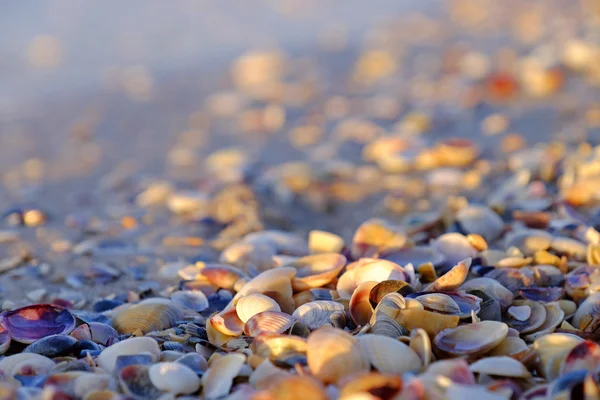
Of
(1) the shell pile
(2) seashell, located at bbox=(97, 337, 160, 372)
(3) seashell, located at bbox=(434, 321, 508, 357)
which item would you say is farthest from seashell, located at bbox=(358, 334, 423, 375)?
(2) seashell, located at bbox=(97, 337, 160, 372)

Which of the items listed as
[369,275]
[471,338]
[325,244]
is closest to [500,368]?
[471,338]

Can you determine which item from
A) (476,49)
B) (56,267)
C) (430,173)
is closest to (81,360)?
(56,267)

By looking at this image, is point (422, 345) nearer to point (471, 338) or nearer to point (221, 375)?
point (471, 338)

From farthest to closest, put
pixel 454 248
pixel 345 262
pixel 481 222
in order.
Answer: pixel 481 222 < pixel 454 248 < pixel 345 262

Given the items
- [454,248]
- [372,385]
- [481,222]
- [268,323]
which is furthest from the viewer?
[481,222]

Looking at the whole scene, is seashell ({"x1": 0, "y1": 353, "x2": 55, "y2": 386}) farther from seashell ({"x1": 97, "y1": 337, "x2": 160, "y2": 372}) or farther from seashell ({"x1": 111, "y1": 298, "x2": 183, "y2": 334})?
seashell ({"x1": 111, "y1": 298, "x2": 183, "y2": 334})

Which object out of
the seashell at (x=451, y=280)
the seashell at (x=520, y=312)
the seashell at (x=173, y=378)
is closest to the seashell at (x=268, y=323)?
the seashell at (x=173, y=378)
